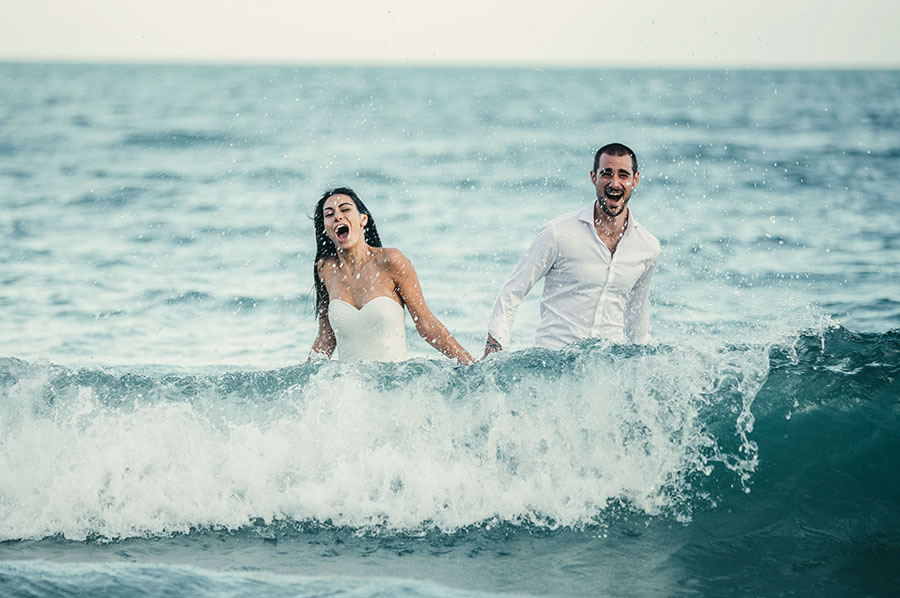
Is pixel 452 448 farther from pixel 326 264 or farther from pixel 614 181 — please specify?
pixel 614 181

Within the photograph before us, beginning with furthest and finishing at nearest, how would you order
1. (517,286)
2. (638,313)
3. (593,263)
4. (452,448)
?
(638,313)
(593,263)
(517,286)
(452,448)

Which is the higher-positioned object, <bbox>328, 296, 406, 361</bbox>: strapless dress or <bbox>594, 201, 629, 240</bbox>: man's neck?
<bbox>594, 201, 629, 240</bbox>: man's neck

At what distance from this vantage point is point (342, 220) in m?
6.22

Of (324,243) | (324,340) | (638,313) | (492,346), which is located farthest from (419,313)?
(638,313)

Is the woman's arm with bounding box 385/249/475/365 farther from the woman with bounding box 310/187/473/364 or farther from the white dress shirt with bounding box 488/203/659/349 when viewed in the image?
the white dress shirt with bounding box 488/203/659/349

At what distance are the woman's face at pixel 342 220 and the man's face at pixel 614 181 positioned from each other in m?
1.53

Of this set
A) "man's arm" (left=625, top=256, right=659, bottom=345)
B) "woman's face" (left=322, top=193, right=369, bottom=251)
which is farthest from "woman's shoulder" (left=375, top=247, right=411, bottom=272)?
"man's arm" (left=625, top=256, right=659, bottom=345)

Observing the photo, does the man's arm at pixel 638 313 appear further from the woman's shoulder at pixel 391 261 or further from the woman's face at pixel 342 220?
the woman's face at pixel 342 220

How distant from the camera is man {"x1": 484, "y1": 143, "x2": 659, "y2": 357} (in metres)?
6.09

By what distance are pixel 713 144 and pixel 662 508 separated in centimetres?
2201

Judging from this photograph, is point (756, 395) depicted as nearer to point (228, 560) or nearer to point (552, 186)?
point (228, 560)

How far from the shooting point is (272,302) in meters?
10.9

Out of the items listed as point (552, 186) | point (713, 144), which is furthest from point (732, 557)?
point (713, 144)

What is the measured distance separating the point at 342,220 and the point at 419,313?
30.2 inches
